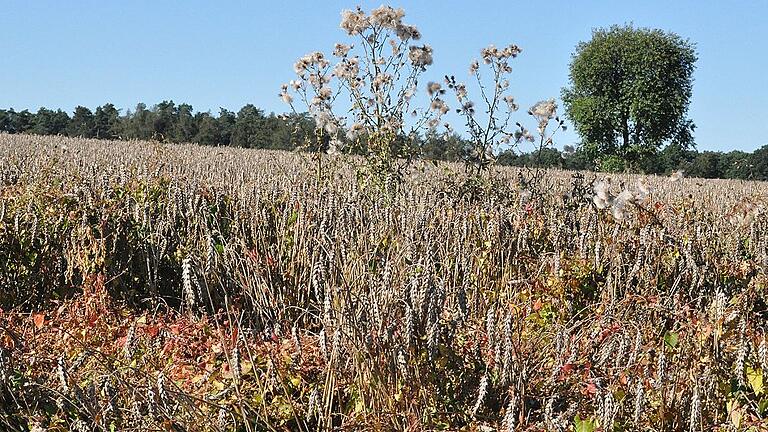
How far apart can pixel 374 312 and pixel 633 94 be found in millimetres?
39144

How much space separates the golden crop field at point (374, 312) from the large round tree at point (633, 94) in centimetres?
3514

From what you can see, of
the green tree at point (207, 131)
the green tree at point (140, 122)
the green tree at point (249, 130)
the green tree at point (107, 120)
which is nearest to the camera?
the green tree at point (249, 130)

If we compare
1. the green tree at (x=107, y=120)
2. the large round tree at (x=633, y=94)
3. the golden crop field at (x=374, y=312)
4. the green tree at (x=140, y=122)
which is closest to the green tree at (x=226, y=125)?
the green tree at (x=140, y=122)

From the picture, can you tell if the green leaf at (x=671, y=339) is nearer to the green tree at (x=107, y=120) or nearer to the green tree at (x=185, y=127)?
the green tree at (x=185, y=127)

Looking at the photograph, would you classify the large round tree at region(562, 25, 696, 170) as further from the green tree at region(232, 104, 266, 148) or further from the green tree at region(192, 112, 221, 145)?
the green tree at region(192, 112, 221, 145)

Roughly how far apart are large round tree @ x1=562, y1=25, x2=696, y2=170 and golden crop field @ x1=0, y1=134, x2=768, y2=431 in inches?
1383

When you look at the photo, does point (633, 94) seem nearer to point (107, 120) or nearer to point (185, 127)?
point (185, 127)

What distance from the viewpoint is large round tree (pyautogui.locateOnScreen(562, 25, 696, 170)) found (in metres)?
38.5

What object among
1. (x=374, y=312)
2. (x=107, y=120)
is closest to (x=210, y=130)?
(x=107, y=120)

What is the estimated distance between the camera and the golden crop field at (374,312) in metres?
2.47

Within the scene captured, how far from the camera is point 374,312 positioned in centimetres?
252

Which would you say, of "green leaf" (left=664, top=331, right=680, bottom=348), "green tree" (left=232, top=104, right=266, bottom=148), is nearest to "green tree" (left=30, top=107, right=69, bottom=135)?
"green tree" (left=232, top=104, right=266, bottom=148)

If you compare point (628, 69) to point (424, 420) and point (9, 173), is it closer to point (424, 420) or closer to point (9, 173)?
point (9, 173)

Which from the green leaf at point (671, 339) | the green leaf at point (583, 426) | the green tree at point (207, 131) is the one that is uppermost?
the green tree at point (207, 131)
